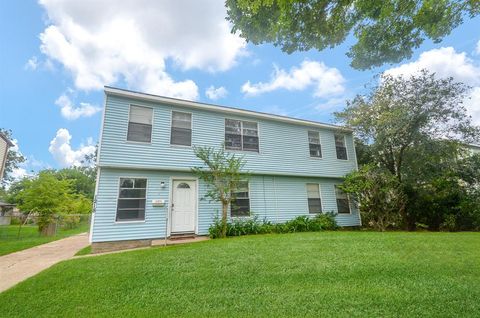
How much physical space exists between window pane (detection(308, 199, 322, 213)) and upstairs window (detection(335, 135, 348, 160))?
9.14 ft

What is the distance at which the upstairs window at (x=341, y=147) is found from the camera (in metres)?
12.1

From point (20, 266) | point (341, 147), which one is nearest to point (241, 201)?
A: point (341, 147)

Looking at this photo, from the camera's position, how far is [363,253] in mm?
5102

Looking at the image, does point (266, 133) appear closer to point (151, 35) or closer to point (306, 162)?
point (306, 162)

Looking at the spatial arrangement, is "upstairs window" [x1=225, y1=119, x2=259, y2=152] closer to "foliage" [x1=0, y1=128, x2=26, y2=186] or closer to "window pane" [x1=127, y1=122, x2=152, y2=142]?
"window pane" [x1=127, y1=122, x2=152, y2=142]

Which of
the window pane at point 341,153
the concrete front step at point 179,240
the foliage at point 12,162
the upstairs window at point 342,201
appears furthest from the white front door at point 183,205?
the foliage at point 12,162

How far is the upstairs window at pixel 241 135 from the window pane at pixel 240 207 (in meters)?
2.27

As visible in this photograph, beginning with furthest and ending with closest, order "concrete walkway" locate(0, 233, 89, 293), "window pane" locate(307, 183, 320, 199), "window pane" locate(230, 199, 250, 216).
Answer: "window pane" locate(307, 183, 320, 199) < "window pane" locate(230, 199, 250, 216) < "concrete walkway" locate(0, 233, 89, 293)

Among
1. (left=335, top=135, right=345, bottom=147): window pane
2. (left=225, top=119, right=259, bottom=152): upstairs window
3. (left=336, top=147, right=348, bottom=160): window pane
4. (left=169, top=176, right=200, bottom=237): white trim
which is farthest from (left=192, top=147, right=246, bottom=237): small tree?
(left=335, top=135, right=345, bottom=147): window pane

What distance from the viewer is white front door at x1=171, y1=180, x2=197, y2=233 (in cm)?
831

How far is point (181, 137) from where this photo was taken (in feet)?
29.6

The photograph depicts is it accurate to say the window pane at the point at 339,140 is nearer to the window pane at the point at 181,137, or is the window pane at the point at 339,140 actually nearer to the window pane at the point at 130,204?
the window pane at the point at 181,137

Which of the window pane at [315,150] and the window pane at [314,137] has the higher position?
the window pane at [314,137]

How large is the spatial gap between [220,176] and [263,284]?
5.02m
